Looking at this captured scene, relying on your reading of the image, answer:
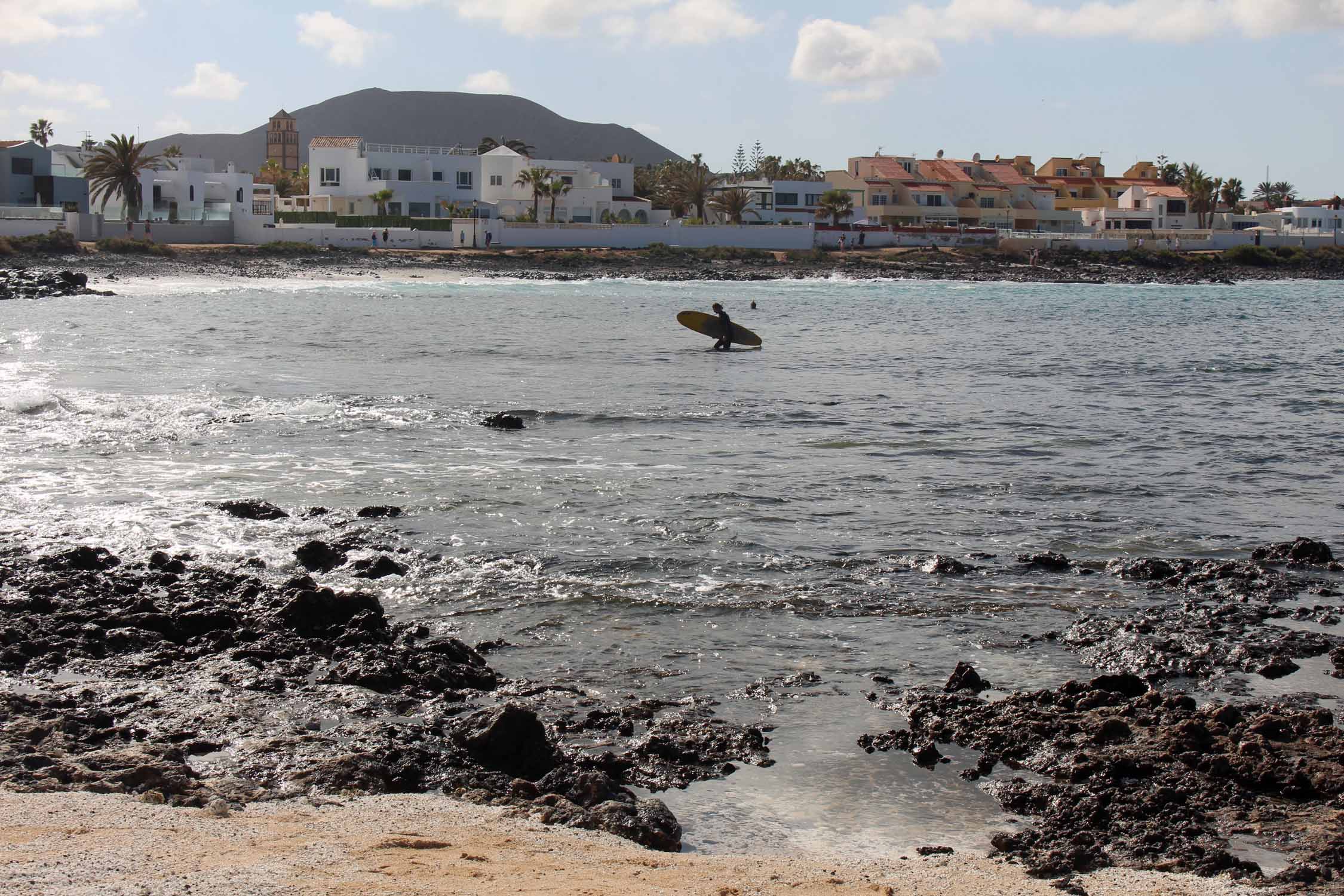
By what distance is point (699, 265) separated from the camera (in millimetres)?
95000

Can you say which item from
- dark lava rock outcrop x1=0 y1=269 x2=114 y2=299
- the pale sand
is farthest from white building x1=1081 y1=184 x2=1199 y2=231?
the pale sand

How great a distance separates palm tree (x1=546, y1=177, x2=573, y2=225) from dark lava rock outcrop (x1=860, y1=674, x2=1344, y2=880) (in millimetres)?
98688

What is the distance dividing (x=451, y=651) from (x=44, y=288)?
175ft

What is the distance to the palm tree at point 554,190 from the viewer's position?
106750 mm

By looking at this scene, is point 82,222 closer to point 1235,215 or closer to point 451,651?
point 451,651

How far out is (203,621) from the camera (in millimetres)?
11188

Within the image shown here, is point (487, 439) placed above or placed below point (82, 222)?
below

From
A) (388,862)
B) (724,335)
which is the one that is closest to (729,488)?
(388,862)

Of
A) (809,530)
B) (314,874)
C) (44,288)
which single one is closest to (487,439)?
(809,530)

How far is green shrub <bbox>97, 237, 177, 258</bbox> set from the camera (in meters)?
79.1

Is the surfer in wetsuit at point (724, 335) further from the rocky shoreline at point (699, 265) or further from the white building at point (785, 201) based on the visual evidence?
the white building at point (785, 201)

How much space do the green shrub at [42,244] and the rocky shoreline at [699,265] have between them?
1386 millimetres

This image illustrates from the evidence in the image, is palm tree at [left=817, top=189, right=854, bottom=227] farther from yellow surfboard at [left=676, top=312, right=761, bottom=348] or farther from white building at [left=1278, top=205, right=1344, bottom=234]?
yellow surfboard at [left=676, top=312, right=761, bottom=348]

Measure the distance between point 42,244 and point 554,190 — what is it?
41.9 m
